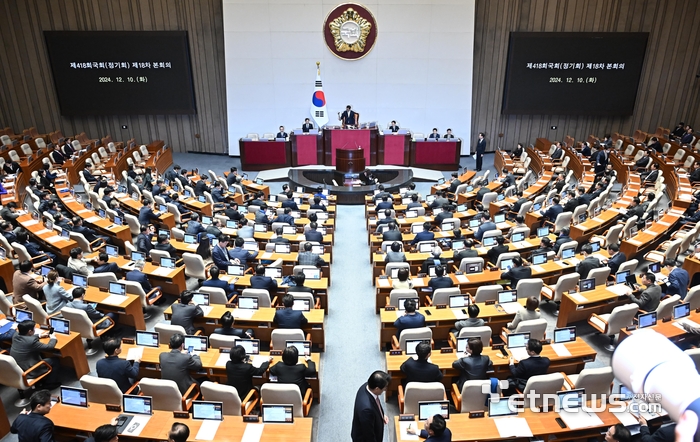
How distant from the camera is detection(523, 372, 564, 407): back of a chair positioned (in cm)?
502

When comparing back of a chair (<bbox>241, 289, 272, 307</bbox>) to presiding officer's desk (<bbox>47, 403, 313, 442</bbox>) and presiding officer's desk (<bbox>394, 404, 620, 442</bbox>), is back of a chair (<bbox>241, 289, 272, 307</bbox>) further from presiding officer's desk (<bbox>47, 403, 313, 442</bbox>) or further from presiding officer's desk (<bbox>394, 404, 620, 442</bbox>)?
presiding officer's desk (<bbox>394, 404, 620, 442</bbox>)

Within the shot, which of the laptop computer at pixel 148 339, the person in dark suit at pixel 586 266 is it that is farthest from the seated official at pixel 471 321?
the laptop computer at pixel 148 339

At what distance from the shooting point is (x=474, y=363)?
5.45 m

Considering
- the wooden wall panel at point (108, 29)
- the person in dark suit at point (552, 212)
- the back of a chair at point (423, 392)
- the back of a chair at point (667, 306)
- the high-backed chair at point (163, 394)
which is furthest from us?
the wooden wall panel at point (108, 29)

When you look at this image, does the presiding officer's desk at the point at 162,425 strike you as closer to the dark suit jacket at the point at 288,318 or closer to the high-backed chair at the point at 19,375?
the high-backed chair at the point at 19,375

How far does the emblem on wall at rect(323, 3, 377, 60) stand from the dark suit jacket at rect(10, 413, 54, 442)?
17106mm

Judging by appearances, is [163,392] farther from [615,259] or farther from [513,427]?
[615,259]

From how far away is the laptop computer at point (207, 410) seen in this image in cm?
479

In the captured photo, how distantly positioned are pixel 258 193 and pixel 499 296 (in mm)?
9164

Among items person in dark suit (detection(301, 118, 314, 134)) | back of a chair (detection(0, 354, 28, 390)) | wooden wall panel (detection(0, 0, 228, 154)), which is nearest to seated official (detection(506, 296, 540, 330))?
back of a chair (detection(0, 354, 28, 390))

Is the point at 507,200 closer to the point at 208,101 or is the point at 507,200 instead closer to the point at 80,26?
the point at 208,101

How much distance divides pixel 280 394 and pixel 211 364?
127cm

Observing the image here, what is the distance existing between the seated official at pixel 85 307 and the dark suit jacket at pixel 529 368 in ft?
19.4

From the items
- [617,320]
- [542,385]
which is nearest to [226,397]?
[542,385]
